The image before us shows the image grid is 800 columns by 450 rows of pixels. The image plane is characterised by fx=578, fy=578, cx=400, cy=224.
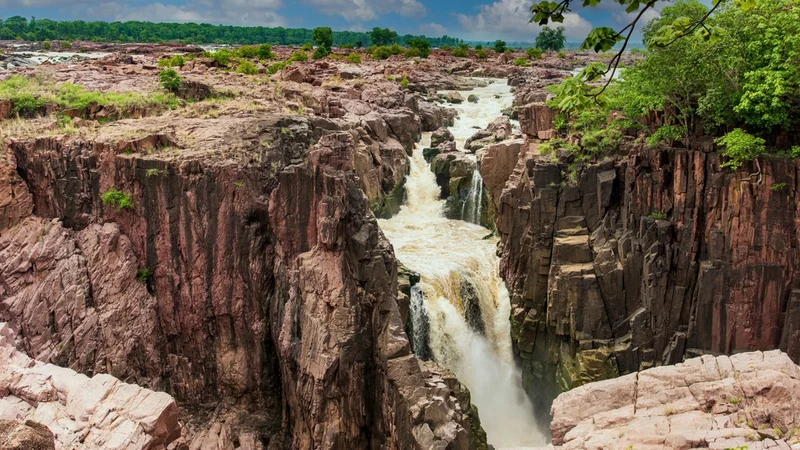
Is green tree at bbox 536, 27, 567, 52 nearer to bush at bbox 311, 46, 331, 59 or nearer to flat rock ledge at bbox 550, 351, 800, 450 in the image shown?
bush at bbox 311, 46, 331, 59

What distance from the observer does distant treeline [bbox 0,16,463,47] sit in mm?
128500

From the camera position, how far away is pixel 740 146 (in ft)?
67.5

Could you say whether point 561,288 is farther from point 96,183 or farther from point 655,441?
point 96,183

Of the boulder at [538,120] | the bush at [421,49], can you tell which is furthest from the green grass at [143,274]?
the bush at [421,49]

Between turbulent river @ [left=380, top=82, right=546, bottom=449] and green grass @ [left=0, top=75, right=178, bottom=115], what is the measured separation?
1466 cm

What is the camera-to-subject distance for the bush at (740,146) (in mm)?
20562

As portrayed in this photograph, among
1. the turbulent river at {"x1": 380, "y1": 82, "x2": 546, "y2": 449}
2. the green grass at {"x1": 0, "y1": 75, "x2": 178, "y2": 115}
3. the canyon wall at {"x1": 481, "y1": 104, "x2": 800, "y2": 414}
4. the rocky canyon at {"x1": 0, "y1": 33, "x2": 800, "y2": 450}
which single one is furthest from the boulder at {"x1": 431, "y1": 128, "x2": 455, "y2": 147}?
the green grass at {"x1": 0, "y1": 75, "x2": 178, "y2": 115}

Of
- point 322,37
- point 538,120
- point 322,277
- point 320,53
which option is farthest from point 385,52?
point 322,277

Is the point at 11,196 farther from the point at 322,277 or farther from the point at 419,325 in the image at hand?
the point at 419,325

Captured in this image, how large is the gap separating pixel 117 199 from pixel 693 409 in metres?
19.6

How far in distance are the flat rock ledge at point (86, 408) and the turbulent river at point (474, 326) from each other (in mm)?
14873

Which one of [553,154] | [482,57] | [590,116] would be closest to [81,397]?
[553,154]

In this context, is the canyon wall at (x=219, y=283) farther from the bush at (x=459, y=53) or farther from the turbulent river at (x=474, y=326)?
the bush at (x=459, y=53)

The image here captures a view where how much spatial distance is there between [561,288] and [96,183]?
19.3 metres
